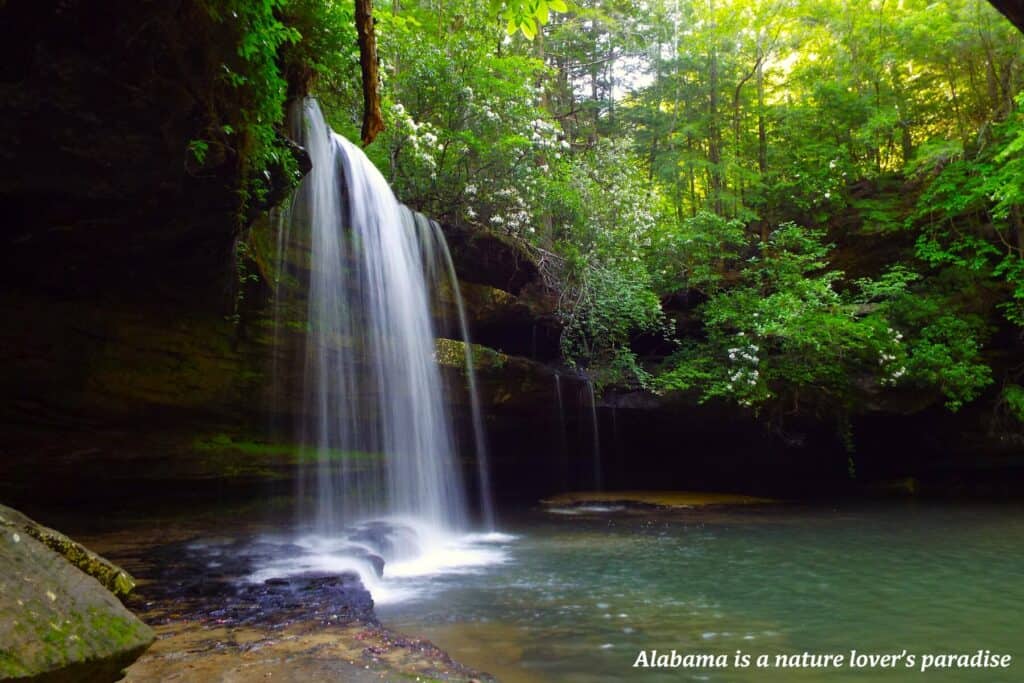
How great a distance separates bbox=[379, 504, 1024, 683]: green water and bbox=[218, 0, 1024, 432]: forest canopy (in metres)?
4.31

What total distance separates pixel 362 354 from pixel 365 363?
0.16m

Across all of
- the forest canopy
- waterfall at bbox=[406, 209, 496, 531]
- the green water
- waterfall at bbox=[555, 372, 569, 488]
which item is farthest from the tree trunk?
waterfall at bbox=[555, 372, 569, 488]

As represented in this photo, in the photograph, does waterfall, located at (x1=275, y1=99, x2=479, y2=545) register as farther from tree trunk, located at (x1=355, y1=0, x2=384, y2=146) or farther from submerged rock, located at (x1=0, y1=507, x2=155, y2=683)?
submerged rock, located at (x1=0, y1=507, x2=155, y2=683)

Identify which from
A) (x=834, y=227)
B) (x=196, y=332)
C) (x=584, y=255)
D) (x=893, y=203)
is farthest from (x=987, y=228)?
(x=196, y=332)

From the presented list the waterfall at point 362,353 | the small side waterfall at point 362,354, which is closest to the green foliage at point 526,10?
→ the small side waterfall at point 362,354

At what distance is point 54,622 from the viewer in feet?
6.65

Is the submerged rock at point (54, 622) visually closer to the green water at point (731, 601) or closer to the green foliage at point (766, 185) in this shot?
the green water at point (731, 601)

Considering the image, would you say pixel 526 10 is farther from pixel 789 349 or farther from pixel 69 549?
pixel 789 349

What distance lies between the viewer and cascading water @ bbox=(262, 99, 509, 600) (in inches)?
390

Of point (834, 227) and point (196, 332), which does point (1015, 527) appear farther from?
point (196, 332)

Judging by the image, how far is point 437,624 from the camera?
19.3ft

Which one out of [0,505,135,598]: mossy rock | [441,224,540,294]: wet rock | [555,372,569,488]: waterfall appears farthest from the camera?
[555,372,569,488]: waterfall

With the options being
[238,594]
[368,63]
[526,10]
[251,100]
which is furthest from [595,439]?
[526,10]

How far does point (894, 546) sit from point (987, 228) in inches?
398
